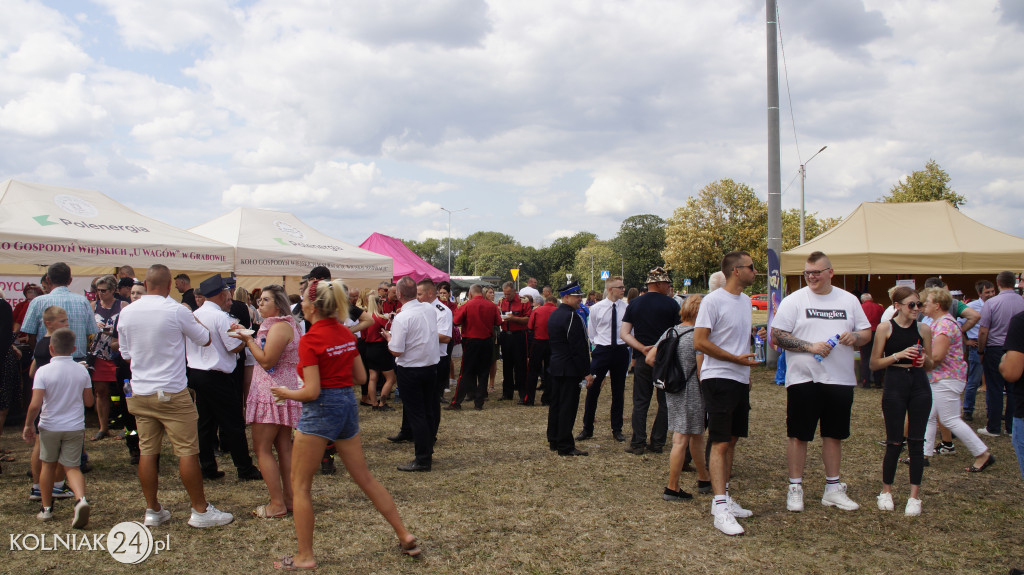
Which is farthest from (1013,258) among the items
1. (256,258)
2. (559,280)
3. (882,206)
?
(559,280)

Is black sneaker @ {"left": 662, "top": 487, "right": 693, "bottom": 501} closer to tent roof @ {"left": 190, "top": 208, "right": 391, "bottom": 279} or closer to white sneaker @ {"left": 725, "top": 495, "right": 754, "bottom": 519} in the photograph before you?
white sneaker @ {"left": 725, "top": 495, "right": 754, "bottom": 519}

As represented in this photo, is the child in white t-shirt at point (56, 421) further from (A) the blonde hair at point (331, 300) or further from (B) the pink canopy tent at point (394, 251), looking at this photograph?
(B) the pink canopy tent at point (394, 251)

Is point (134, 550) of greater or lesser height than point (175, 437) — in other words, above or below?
below

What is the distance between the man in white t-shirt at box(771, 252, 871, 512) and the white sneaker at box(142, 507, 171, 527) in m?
4.57

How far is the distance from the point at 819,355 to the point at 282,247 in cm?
1009

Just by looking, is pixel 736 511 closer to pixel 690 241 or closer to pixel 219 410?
pixel 219 410

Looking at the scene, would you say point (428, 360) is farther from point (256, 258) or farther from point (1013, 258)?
point (1013, 258)

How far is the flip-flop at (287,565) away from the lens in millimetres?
3598

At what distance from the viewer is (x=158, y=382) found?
409cm

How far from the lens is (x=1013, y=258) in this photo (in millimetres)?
11922

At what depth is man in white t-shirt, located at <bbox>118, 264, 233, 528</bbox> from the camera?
408cm

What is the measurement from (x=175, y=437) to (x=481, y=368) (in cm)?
525

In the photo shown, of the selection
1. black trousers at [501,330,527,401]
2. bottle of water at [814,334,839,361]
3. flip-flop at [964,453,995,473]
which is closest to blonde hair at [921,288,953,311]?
flip-flop at [964,453,995,473]

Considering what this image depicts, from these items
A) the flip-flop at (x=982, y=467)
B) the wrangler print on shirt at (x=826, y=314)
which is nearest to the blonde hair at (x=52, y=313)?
the wrangler print on shirt at (x=826, y=314)
